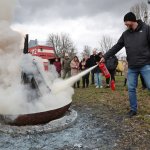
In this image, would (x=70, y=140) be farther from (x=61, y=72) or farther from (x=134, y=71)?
(x=61, y=72)

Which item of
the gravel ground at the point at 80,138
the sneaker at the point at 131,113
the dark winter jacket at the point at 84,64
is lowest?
the gravel ground at the point at 80,138

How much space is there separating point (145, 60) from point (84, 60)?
355 inches

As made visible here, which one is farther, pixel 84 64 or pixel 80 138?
pixel 84 64

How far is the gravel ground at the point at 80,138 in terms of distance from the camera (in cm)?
539

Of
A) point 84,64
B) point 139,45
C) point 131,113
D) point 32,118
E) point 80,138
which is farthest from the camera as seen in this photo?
point 84,64

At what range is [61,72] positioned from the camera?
1645 cm

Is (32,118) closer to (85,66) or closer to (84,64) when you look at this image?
(85,66)

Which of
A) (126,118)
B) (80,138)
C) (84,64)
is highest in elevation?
(84,64)

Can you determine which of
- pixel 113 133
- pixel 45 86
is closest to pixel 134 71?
pixel 113 133

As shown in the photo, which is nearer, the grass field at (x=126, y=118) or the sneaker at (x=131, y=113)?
the grass field at (x=126, y=118)

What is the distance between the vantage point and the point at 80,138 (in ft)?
19.0

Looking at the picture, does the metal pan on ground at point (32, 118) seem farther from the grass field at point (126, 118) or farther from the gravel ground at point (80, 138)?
the grass field at point (126, 118)

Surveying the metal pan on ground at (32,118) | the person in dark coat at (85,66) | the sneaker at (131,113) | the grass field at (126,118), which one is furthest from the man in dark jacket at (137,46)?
the person in dark coat at (85,66)

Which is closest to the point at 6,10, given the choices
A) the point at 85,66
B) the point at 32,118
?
the point at 32,118
